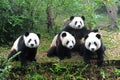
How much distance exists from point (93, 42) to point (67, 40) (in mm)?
666

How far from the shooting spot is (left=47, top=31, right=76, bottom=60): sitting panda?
8742 mm

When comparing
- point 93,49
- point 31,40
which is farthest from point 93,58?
point 31,40

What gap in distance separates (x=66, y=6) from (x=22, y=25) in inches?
58.4

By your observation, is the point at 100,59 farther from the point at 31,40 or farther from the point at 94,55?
the point at 31,40

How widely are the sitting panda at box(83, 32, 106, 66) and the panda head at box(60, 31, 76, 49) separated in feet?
1.08

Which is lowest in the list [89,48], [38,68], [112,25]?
[112,25]

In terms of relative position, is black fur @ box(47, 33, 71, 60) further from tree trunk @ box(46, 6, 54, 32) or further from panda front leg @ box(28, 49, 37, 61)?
tree trunk @ box(46, 6, 54, 32)

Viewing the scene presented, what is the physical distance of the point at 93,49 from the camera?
8.45 metres

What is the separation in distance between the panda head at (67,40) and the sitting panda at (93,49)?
0.33 m

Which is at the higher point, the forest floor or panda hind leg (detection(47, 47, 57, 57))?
panda hind leg (detection(47, 47, 57, 57))

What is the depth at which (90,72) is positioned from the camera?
8.93 m

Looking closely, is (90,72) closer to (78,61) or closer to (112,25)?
(78,61)

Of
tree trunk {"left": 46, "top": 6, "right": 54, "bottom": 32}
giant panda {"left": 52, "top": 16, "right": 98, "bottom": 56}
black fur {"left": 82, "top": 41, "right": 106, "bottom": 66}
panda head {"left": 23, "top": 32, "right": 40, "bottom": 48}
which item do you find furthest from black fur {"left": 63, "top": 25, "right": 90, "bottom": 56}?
tree trunk {"left": 46, "top": 6, "right": 54, "bottom": 32}

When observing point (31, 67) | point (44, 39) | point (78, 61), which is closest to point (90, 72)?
point (78, 61)
